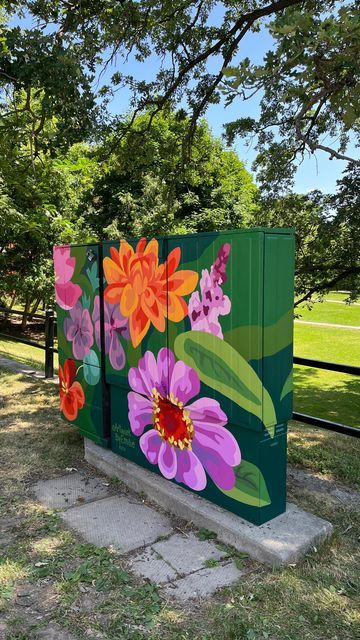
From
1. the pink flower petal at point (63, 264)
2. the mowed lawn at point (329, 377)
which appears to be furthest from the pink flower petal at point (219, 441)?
the mowed lawn at point (329, 377)

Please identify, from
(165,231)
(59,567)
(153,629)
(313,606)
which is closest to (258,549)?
(313,606)

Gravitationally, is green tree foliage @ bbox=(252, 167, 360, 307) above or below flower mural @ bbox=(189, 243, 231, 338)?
above

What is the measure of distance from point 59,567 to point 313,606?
1.46 meters


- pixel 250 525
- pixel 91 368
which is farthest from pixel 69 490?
pixel 250 525

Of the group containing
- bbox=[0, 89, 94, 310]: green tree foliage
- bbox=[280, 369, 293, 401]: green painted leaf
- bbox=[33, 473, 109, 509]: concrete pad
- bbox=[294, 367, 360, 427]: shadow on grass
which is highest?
bbox=[0, 89, 94, 310]: green tree foliage

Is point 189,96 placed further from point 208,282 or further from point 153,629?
point 153,629

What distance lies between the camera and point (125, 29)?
6969 mm

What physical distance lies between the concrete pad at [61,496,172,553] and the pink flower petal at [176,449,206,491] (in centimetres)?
31

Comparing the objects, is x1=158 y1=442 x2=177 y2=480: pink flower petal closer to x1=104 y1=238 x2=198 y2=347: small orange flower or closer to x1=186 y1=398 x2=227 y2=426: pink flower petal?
x1=186 y1=398 x2=227 y2=426: pink flower petal

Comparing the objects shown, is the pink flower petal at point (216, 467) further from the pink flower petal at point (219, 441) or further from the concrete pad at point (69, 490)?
the concrete pad at point (69, 490)

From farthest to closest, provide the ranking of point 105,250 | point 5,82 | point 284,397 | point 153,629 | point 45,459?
point 5,82 → point 45,459 → point 105,250 → point 284,397 → point 153,629

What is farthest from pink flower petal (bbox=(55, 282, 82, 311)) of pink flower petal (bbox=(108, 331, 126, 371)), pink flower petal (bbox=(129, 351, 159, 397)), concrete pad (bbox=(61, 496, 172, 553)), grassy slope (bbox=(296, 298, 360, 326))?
grassy slope (bbox=(296, 298, 360, 326))

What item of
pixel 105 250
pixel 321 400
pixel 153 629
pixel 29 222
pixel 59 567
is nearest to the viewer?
pixel 153 629

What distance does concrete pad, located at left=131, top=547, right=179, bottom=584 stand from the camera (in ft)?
8.92
